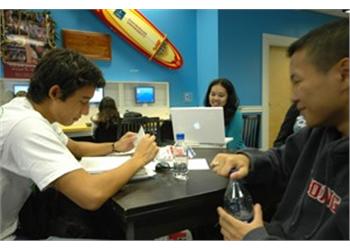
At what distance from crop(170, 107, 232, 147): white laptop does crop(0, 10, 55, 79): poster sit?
2181 millimetres

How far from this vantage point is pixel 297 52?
848mm

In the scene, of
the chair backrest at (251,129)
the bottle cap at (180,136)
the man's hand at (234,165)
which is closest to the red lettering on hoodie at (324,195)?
the man's hand at (234,165)

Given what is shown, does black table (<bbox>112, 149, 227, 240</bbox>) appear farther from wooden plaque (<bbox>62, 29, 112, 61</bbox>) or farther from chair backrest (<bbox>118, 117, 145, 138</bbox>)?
wooden plaque (<bbox>62, 29, 112, 61</bbox>)

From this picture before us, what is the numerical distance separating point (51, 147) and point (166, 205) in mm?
409

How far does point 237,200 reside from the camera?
1065 millimetres

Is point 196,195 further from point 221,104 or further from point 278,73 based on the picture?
point 278,73

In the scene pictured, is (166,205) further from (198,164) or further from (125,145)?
(125,145)

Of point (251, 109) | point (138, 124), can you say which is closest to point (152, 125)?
point (138, 124)

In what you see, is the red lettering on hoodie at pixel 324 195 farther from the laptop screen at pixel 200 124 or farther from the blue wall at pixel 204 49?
the blue wall at pixel 204 49

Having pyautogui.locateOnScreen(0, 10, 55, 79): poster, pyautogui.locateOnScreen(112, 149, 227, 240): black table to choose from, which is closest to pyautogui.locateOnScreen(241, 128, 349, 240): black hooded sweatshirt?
pyautogui.locateOnScreen(112, 149, 227, 240): black table

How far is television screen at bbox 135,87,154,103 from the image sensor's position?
4359mm

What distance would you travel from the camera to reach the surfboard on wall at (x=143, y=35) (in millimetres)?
4059

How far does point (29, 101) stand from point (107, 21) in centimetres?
317
